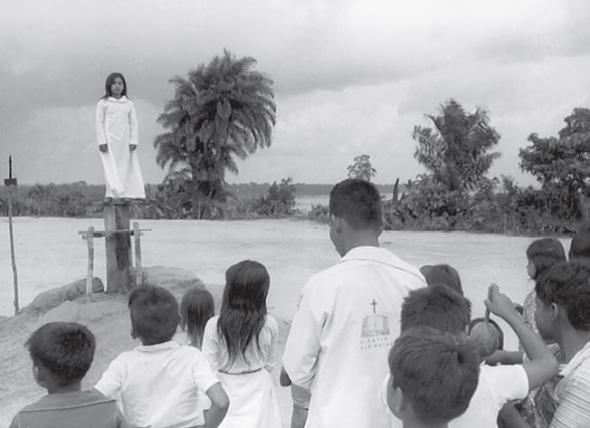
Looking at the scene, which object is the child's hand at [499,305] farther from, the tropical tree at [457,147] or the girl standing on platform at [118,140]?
the tropical tree at [457,147]

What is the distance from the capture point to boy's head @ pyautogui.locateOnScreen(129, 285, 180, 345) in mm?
2812

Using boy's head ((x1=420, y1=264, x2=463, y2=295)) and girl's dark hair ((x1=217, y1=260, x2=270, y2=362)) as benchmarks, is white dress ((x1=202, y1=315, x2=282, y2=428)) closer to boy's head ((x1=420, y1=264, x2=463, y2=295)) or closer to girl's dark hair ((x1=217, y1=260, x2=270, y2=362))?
girl's dark hair ((x1=217, y1=260, x2=270, y2=362))

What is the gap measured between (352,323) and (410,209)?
21784 millimetres

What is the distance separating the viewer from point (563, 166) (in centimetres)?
2045

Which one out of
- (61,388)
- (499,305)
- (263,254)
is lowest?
(263,254)

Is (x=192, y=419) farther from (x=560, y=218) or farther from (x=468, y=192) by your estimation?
→ (x=468, y=192)

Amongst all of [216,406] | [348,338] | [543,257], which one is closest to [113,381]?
[216,406]

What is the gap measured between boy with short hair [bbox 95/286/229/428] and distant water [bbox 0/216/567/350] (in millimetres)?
5660

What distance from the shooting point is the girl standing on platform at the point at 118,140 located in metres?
Result: 8.45

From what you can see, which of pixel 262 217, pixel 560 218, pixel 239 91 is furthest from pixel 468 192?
pixel 239 91

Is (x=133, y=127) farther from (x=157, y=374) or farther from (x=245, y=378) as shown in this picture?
(x=157, y=374)

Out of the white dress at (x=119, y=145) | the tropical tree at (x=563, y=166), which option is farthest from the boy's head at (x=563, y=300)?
the tropical tree at (x=563, y=166)

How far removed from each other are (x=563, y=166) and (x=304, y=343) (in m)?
19.8

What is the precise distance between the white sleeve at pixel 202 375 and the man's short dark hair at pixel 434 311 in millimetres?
935
